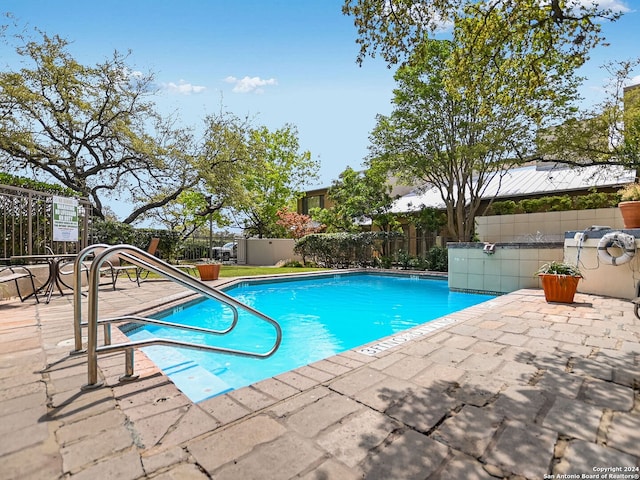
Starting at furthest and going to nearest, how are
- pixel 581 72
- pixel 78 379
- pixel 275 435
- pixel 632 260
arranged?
pixel 581 72
pixel 632 260
pixel 78 379
pixel 275 435

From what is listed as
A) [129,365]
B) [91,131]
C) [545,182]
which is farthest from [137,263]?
[545,182]

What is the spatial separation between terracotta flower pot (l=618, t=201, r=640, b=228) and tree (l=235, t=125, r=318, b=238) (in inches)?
678

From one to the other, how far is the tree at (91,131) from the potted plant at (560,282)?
1410 centimetres

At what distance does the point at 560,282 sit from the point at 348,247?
10832 millimetres

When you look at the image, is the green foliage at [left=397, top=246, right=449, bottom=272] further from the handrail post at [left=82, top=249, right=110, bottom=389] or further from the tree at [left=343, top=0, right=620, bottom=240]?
the handrail post at [left=82, top=249, right=110, bottom=389]

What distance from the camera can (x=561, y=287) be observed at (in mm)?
5586

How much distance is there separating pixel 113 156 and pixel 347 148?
15.0m

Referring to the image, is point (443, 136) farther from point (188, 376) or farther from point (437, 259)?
point (188, 376)

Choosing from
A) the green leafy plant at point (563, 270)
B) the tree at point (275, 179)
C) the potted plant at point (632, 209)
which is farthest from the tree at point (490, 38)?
the tree at point (275, 179)

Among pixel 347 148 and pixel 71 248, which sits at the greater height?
pixel 347 148

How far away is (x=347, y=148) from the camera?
2425 cm

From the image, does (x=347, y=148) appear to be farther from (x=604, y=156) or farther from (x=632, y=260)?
(x=632, y=260)

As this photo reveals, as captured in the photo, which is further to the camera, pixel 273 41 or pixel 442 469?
pixel 273 41

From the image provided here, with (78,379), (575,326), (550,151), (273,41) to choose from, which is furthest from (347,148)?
(78,379)
